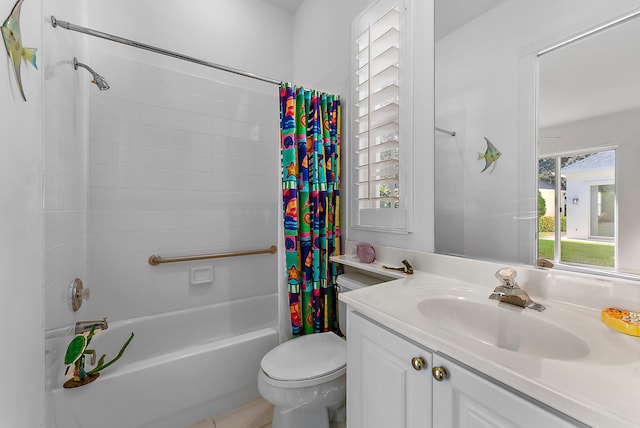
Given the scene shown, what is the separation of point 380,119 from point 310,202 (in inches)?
24.0

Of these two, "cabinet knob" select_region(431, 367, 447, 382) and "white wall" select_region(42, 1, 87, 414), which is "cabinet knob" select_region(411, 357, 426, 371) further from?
"white wall" select_region(42, 1, 87, 414)

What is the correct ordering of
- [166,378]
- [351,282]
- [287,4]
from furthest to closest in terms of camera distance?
[287,4]
[351,282]
[166,378]

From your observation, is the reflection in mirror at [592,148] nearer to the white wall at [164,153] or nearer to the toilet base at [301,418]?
the toilet base at [301,418]

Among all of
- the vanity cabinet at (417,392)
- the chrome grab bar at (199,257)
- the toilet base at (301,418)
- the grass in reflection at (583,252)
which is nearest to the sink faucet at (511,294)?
the grass in reflection at (583,252)

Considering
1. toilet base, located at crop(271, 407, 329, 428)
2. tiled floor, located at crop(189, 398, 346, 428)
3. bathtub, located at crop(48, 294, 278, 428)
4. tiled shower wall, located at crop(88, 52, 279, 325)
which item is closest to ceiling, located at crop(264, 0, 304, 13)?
tiled shower wall, located at crop(88, 52, 279, 325)

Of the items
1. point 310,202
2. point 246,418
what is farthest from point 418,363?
point 246,418

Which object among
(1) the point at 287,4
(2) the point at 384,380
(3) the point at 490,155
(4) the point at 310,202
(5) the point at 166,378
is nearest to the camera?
(2) the point at 384,380

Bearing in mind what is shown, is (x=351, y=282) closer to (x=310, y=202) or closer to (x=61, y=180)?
(x=310, y=202)

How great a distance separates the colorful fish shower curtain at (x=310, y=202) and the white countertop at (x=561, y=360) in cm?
70

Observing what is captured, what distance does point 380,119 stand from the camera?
144 cm

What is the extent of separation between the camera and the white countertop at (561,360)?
1.29ft

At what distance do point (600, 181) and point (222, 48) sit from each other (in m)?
2.32

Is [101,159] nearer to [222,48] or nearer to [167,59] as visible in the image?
[167,59]

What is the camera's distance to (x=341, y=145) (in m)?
1.75
